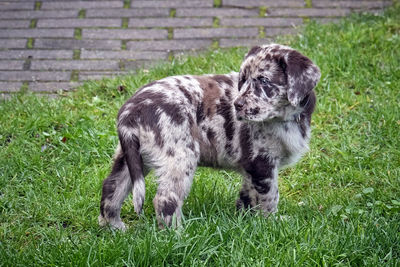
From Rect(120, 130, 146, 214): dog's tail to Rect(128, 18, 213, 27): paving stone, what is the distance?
12.7ft

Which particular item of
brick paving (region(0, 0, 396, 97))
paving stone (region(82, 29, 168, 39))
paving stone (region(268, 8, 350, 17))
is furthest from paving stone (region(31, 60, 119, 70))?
paving stone (region(268, 8, 350, 17))

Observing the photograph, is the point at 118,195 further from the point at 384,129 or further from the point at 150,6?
the point at 150,6

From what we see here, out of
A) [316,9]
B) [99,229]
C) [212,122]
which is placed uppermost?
[316,9]

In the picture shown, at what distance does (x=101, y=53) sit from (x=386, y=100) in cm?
325

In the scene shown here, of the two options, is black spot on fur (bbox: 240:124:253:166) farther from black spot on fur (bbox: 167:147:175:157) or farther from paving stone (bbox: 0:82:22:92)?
paving stone (bbox: 0:82:22:92)

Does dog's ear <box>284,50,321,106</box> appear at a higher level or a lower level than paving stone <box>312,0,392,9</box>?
lower

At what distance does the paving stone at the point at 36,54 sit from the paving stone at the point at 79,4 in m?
1.07

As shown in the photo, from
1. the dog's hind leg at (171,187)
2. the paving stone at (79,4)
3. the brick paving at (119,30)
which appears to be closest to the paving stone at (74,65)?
the brick paving at (119,30)

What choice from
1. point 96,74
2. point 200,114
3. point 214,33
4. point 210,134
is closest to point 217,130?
point 210,134

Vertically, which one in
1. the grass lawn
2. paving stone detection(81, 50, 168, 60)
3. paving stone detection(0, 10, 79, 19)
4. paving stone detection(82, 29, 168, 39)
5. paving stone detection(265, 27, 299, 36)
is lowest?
the grass lawn

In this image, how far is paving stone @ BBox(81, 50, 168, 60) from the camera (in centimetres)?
748

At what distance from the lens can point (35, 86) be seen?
701 centimetres

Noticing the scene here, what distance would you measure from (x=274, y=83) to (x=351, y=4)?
4290 millimetres

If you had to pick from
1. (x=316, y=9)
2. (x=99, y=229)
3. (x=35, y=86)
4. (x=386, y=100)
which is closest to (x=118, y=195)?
(x=99, y=229)
